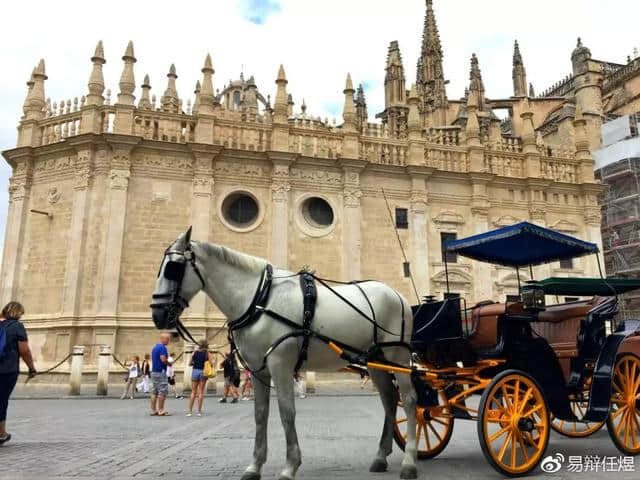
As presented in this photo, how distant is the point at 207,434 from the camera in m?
7.93

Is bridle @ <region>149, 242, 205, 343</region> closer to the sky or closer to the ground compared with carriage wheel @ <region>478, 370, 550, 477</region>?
closer to the sky

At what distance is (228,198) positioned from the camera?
21188mm

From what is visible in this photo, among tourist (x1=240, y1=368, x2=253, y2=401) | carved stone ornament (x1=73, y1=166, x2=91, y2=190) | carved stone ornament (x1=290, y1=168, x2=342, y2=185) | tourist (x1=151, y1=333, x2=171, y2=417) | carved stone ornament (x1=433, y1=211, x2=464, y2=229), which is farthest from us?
carved stone ornament (x1=433, y1=211, x2=464, y2=229)

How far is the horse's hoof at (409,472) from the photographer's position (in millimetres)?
4691

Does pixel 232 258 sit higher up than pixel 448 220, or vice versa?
pixel 448 220

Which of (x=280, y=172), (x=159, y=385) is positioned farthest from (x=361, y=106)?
→ (x=159, y=385)

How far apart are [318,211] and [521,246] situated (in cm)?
1494

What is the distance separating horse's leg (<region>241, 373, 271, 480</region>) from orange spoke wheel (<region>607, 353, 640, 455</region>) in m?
3.81

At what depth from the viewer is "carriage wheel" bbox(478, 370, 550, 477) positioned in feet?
15.3

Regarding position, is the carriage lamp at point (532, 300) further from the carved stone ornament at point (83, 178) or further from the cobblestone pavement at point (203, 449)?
the carved stone ornament at point (83, 178)

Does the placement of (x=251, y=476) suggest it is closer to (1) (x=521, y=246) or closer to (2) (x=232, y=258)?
(2) (x=232, y=258)

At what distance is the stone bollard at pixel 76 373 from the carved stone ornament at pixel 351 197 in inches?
465

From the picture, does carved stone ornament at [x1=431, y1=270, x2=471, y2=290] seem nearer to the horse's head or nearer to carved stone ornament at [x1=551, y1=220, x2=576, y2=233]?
carved stone ornament at [x1=551, y1=220, x2=576, y2=233]

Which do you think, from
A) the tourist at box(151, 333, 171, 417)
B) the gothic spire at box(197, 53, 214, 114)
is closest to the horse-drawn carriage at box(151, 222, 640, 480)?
the tourist at box(151, 333, 171, 417)
